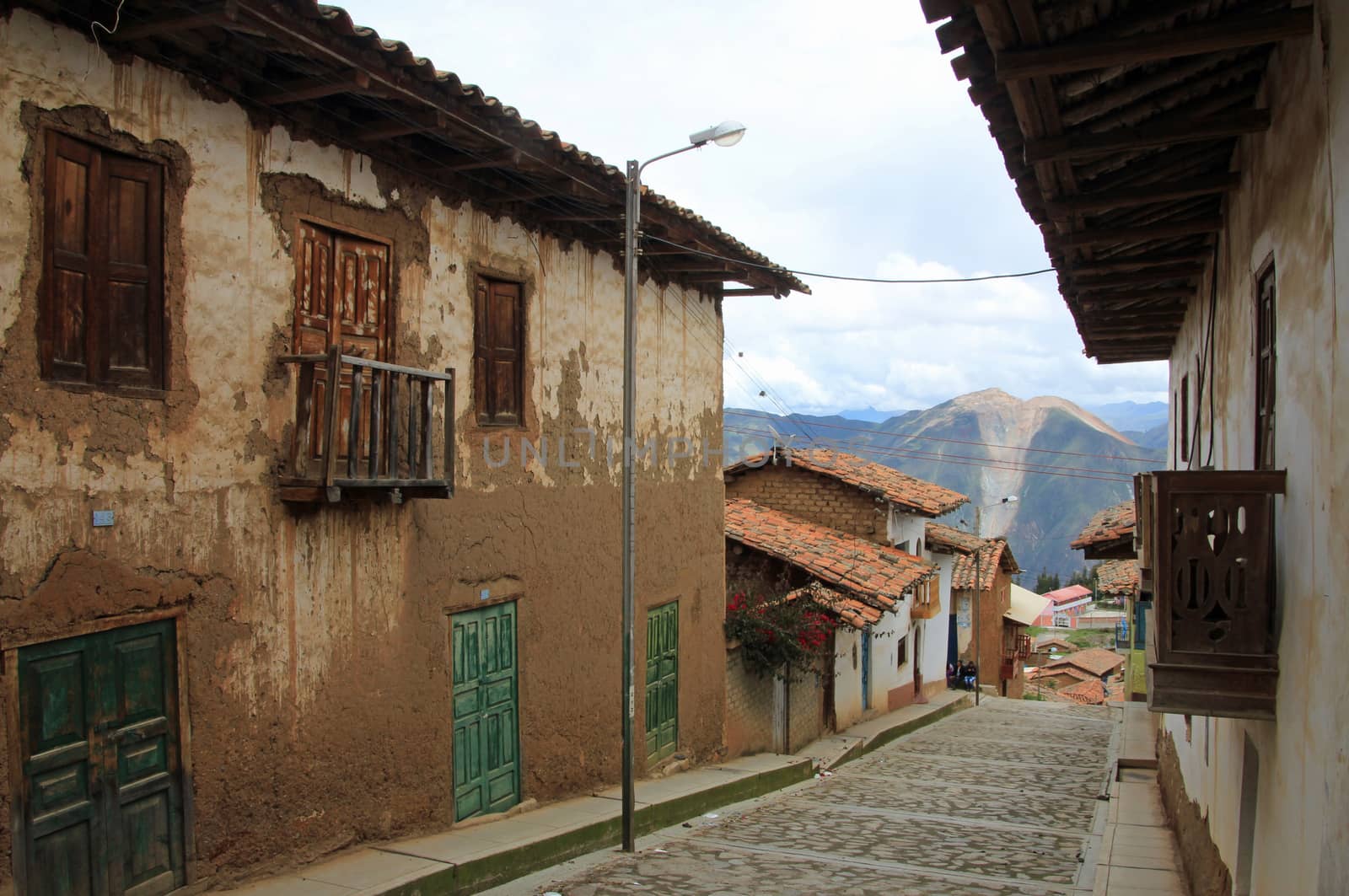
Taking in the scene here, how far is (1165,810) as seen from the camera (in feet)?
43.5

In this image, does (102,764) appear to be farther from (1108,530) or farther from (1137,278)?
(1108,530)

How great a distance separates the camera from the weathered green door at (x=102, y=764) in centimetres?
620

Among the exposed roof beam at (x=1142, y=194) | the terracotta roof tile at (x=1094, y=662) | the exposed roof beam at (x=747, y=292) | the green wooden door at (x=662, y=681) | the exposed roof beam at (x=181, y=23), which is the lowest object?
the terracotta roof tile at (x=1094, y=662)

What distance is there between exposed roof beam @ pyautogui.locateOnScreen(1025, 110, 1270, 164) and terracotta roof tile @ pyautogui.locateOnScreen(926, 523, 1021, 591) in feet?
80.9

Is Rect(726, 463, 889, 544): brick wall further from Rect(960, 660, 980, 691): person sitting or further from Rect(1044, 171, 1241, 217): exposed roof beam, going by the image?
Rect(1044, 171, 1241, 217): exposed roof beam

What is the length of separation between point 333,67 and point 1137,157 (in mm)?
5259

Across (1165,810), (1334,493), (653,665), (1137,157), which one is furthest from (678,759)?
(1334,493)

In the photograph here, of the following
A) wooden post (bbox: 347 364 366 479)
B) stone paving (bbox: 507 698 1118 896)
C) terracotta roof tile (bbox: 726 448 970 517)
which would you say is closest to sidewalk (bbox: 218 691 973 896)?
stone paving (bbox: 507 698 1118 896)

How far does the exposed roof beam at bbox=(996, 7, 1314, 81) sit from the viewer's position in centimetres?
480

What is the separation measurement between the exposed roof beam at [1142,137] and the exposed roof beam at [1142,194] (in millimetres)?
875

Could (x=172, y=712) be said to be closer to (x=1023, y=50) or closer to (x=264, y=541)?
(x=264, y=541)

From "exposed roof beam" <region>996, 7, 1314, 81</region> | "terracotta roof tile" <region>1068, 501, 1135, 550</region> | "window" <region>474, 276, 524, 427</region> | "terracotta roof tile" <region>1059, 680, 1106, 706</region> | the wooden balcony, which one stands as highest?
"exposed roof beam" <region>996, 7, 1314, 81</region>

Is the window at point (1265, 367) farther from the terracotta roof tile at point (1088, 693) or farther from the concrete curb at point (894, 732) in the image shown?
the terracotta roof tile at point (1088, 693)

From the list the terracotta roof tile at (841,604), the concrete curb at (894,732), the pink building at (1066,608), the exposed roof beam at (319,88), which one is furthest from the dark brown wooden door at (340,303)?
the pink building at (1066,608)
